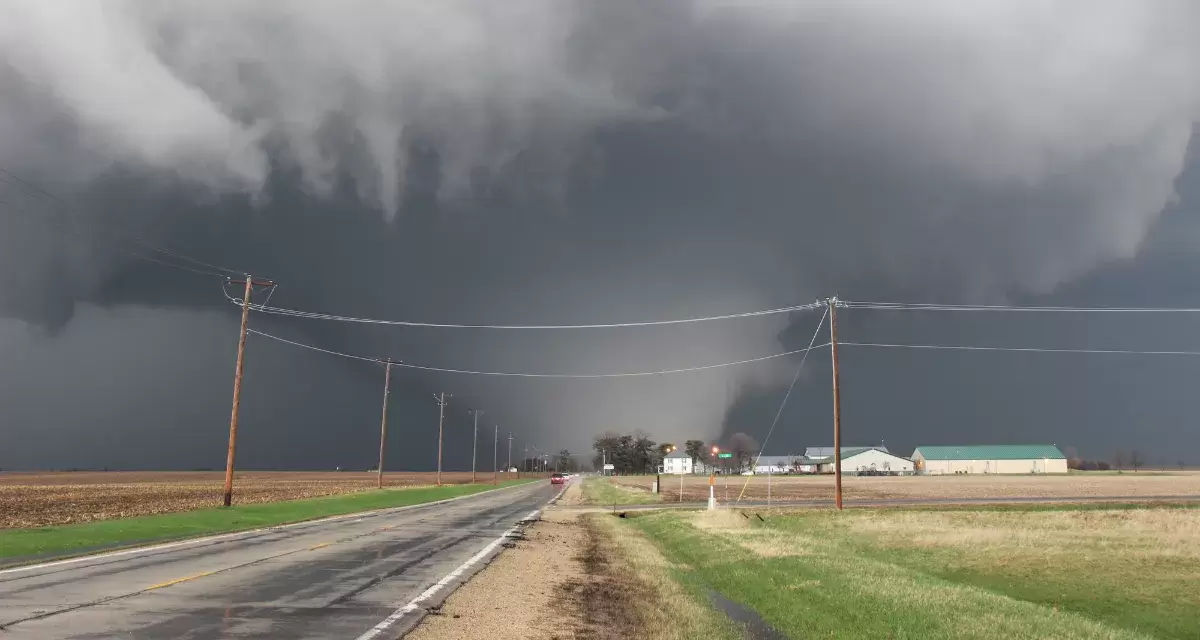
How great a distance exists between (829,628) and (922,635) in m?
1.58

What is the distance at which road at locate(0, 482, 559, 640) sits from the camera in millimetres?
11508

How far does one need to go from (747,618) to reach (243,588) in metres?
9.78

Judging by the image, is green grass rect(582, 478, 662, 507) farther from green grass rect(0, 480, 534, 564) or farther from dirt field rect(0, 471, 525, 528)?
dirt field rect(0, 471, 525, 528)

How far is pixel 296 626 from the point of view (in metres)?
11.8

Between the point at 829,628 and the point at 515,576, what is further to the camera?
the point at 515,576

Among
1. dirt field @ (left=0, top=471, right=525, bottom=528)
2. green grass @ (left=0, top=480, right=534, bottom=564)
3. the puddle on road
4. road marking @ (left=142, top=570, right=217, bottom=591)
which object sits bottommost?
dirt field @ (left=0, top=471, right=525, bottom=528)

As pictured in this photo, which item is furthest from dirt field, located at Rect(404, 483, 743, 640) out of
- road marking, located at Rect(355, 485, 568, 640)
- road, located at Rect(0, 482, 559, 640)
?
road, located at Rect(0, 482, 559, 640)

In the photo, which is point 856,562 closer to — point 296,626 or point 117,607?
point 296,626

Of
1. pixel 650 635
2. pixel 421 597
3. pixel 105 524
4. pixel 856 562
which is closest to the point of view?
pixel 650 635

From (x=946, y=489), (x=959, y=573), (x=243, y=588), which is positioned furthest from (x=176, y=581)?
(x=946, y=489)

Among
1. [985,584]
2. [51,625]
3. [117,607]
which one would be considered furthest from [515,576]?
[985,584]

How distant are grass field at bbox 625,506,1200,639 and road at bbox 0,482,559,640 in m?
6.88

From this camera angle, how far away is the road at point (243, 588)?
11508mm

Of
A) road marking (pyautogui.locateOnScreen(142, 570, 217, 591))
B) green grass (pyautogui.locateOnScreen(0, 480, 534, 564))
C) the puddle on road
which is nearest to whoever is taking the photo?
the puddle on road
